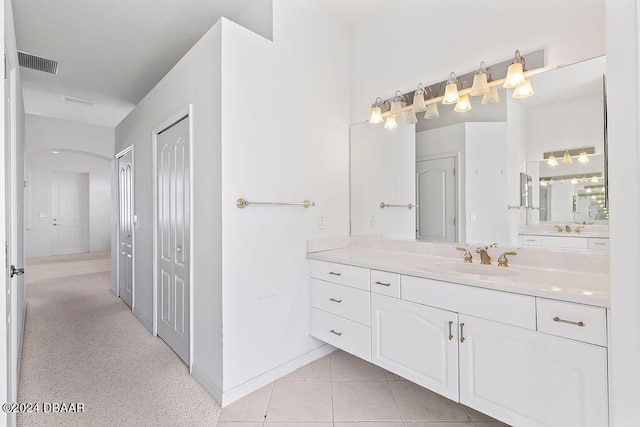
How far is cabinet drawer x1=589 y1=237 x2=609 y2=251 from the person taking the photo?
1.61m

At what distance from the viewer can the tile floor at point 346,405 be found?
69.2 inches

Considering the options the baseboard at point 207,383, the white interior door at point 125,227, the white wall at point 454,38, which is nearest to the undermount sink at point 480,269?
the white wall at point 454,38

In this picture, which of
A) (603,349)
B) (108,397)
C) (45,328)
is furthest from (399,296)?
(45,328)

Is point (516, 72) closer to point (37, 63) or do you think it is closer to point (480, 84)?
point (480, 84)

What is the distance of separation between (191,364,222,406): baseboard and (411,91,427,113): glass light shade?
7.77 feet

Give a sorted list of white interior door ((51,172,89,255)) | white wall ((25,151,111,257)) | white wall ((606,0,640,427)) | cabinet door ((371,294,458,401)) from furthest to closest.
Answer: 1. white interior door ((51,172,89,255))
2. white wall ((25,151,111,257))
3. cabinet door ((371,294,458,401))
4. white wall ((606,0,640,427))

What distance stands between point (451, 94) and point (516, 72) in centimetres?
39

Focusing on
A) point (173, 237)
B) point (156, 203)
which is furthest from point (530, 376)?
point (156, 203)

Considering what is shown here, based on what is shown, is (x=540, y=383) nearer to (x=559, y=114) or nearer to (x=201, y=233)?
(x=559, y=114)

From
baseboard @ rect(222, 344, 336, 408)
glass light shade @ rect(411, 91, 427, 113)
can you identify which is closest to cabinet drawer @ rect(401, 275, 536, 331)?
baseboard @ rect(222, 344, 336, 408)

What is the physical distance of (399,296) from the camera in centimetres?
181

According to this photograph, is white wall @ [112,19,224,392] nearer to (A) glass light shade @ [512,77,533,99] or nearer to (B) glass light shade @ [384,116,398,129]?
(B) glass light shade @ [384,116,398,129]

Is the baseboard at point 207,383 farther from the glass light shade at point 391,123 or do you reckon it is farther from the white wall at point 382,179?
the glass light shade at point 391,123

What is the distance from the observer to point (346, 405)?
1.91 meters
